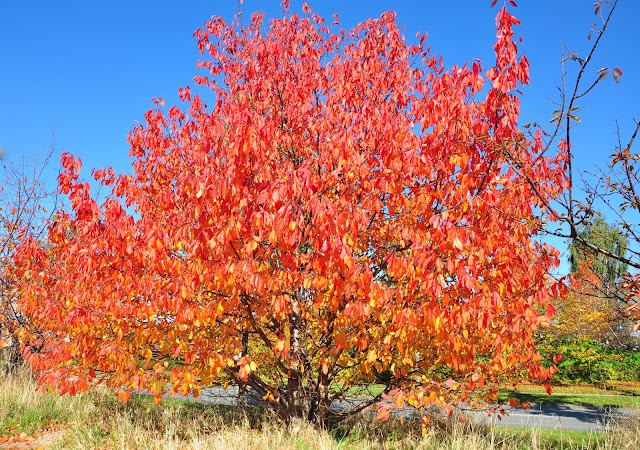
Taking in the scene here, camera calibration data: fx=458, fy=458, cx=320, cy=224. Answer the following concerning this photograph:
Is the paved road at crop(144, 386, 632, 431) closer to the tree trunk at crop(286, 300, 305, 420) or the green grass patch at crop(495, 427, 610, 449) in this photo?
the green grass patch at crop(495, 427, 610, 449)

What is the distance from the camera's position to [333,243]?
3.85m

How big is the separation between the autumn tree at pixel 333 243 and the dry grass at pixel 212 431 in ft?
2.22

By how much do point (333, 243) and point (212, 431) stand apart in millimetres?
4435

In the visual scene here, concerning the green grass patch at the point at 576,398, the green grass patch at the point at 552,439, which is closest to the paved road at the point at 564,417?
the green grass patch at the point at 576,398

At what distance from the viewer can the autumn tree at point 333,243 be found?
440 cm

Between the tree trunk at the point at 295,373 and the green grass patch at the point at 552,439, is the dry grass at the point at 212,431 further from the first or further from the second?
the tree trunk at the point at 295,373

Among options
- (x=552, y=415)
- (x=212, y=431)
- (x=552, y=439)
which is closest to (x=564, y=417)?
(x=552, y=415)

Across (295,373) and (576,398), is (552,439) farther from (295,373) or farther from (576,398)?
(576,398)

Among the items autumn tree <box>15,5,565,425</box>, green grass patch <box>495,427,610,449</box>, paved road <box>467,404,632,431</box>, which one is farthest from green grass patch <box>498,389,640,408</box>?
autumn tree <box>15,5,565,425</box>

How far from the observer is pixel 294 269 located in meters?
4.85

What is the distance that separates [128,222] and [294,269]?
2.02 metres

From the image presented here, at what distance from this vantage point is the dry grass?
576cm

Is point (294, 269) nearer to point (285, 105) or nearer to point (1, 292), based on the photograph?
point (285, 105)

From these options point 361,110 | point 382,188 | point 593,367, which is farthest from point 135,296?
point 593,367
